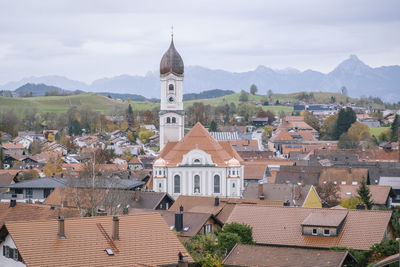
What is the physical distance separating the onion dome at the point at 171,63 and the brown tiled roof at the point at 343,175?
24.0m

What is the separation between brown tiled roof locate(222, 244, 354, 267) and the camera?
3077cm

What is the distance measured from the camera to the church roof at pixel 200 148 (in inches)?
3046

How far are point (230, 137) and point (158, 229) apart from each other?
124885 mm

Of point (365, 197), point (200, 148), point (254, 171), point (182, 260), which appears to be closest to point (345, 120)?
point (254, 171)

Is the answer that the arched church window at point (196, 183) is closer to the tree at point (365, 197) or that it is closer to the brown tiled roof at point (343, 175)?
the brown tiled roof at point (343, 175)

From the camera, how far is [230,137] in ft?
513

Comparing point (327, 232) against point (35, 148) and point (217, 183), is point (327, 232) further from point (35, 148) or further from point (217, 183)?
point (35, 148)

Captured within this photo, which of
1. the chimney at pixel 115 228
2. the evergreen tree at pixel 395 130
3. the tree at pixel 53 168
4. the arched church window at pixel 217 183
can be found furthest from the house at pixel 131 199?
the evergreen tree at pixel 395 130

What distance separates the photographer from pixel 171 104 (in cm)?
9219

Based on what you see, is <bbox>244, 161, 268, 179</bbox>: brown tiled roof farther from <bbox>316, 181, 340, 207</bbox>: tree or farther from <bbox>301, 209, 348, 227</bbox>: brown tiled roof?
<bbox>301, 209, 348, 227</bbox>: brown tiled roof

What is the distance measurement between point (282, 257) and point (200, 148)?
4702cm

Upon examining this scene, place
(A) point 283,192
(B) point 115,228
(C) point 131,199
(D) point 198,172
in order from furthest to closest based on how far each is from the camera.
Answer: (D) point 198,172 → (A) point 283,192 → (C) point 131,199 → (B) point 115,228

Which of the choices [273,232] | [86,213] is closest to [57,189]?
[86,213]

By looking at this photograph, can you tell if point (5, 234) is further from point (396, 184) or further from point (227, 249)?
point (396, 184)
